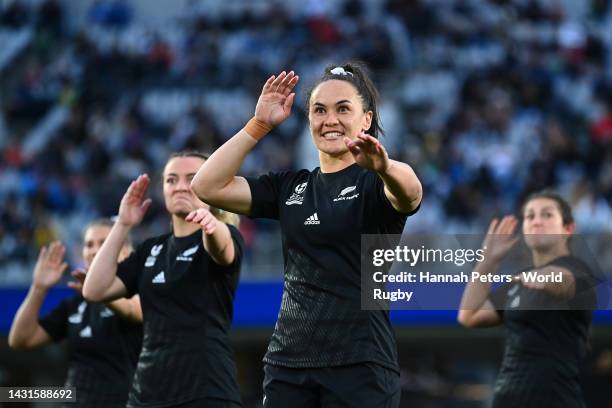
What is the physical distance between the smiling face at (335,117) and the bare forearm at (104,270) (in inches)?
70.4

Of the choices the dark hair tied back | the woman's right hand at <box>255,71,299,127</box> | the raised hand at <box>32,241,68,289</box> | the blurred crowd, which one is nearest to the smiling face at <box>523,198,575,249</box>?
the dark hair tied back

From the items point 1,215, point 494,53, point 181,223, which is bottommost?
point 181,223

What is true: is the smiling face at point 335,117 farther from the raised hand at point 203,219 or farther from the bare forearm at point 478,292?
the bare forearm at point 478,292

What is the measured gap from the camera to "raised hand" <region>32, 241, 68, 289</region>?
747 cm

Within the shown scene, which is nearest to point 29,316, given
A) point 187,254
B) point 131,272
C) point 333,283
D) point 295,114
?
point 131,272

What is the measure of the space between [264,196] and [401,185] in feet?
2.59

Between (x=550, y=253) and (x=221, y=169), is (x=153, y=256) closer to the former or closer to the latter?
(x=221, y=169)

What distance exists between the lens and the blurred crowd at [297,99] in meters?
15.8

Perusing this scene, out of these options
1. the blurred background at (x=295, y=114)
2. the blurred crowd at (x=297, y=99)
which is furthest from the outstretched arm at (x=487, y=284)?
the blurred crowd at (x=297, y=99)

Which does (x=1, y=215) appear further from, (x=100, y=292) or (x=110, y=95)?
(x=100, y=292)

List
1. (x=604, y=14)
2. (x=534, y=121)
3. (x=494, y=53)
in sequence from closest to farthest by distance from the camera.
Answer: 1. (x=534, y=121)
2. (x=494, y=53)
3. (x=604, y=14)

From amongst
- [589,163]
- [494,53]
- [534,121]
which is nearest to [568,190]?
[589,163]

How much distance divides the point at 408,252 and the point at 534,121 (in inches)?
437

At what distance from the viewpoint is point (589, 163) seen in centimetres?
1625
